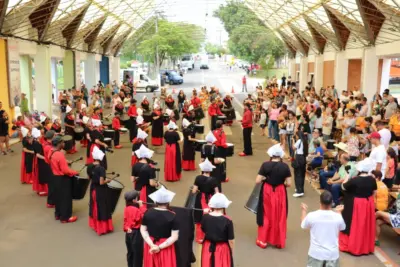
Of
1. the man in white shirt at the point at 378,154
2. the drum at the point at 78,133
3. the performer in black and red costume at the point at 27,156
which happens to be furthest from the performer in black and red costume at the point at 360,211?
the drum at the point at 78,133

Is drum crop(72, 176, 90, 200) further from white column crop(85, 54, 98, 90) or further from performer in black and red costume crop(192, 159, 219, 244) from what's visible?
white column crop(85, 54, 98, 90)

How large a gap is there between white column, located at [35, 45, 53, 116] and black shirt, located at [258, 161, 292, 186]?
54.5ft

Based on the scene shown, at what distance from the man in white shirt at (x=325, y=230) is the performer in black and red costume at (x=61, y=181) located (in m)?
4.71

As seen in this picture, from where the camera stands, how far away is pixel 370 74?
68.3ft

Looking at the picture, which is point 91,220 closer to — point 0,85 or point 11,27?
point 0,85

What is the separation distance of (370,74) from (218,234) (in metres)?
17.8

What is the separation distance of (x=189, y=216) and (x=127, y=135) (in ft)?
43.2

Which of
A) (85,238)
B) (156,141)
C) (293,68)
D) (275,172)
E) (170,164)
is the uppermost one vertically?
(293,68)

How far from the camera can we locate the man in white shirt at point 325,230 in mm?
5289

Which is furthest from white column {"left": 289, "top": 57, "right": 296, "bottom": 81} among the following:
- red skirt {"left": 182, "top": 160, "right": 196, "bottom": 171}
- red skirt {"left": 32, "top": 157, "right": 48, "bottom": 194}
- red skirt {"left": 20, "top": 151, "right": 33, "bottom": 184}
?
red skirt {"left": 32, "top": 157, "right": 48, "bottom": 194}

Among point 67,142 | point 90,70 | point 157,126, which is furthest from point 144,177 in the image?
point 90,70

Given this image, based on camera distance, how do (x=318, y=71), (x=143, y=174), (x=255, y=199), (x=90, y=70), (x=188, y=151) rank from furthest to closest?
(x=90, y=70), (x=318, y=71), (x=188, y=151), (x=143, y=174), (x=255, y=199)

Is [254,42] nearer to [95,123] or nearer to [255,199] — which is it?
[95,123]

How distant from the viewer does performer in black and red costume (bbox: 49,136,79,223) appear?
26.7 ft
